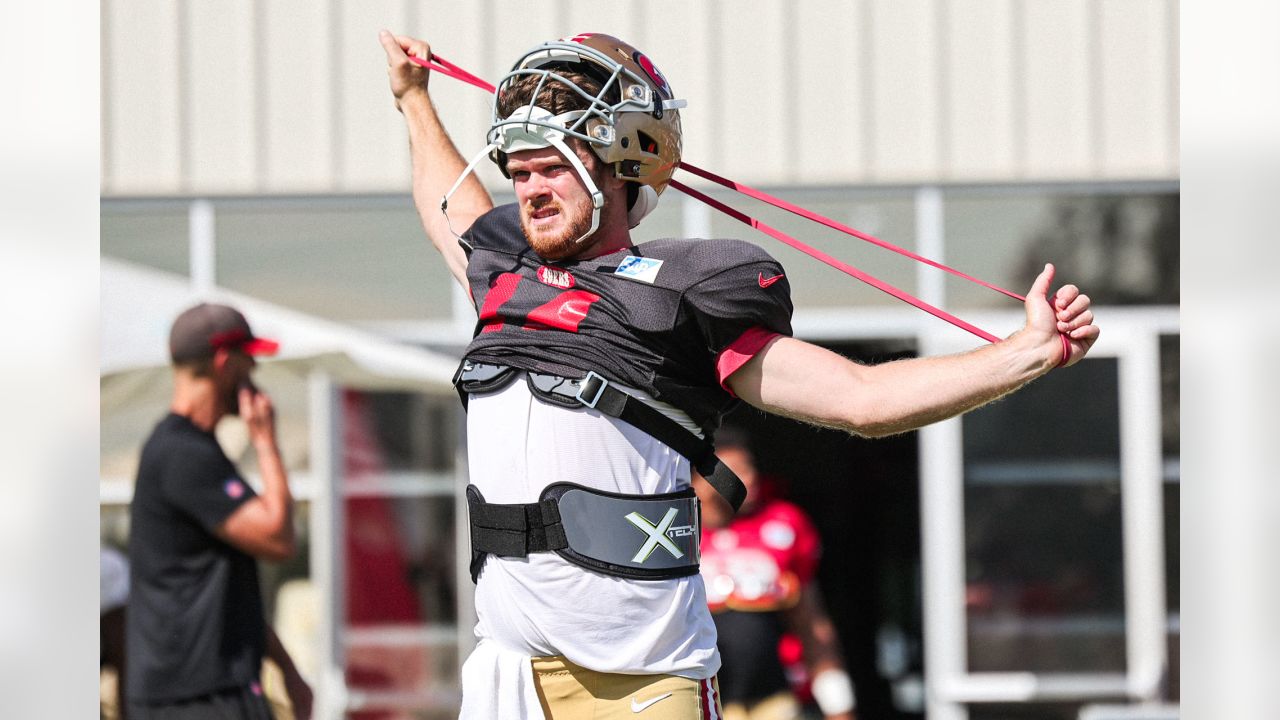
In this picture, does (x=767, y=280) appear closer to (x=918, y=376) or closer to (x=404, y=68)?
(x=918, y=376)

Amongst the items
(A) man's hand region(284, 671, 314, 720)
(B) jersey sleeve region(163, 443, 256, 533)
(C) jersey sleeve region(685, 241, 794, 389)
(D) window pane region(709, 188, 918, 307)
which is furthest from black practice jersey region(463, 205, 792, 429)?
(D) window pane region(709, 188, 918, 307)

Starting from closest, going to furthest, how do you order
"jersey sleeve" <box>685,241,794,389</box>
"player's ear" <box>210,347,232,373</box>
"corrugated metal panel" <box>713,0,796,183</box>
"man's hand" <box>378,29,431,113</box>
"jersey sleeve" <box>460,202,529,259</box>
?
1. "jersey sleeve" <box>685,241,794,389</box>
2. "jersey sleeve" <box>460,202,529,259</box>
3. "man's hand" <box>378,29,431,113</box>
4. "player's ear" <box>210,347,232,373</box>
5. "corrugated metal panel" <box>713,0,796,183</box>

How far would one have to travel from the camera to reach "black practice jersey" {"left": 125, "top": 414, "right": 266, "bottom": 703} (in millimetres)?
4691

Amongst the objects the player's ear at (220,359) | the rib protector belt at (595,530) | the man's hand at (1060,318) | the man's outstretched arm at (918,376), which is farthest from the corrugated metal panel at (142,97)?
the man's hand at (1060,318)

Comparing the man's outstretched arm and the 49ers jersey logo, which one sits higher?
the 49ers jersey logo

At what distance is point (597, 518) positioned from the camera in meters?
2.48

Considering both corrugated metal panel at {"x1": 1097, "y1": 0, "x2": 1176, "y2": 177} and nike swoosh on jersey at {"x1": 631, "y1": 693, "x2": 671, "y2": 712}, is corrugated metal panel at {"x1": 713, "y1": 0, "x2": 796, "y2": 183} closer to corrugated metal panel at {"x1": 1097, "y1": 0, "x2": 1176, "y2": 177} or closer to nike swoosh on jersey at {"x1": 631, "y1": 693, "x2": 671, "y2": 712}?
corrugated metal panel at {"x1": 1097, "y1": 0, "x2": 1176, "y2": 177}

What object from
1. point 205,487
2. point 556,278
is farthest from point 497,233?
point 205,487

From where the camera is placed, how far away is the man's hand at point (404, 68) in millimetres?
3246

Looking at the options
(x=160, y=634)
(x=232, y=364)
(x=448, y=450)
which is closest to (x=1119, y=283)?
(x=448, y=450)

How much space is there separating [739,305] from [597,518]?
44 centimetres

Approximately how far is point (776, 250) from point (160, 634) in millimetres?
2804

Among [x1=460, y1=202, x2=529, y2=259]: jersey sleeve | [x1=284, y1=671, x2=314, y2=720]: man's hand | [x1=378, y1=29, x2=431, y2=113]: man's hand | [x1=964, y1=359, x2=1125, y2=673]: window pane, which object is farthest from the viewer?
[x1=964, y1=359, x2=1125, y2=673]: window pane

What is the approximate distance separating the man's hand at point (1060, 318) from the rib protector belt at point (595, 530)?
2.33 feet
